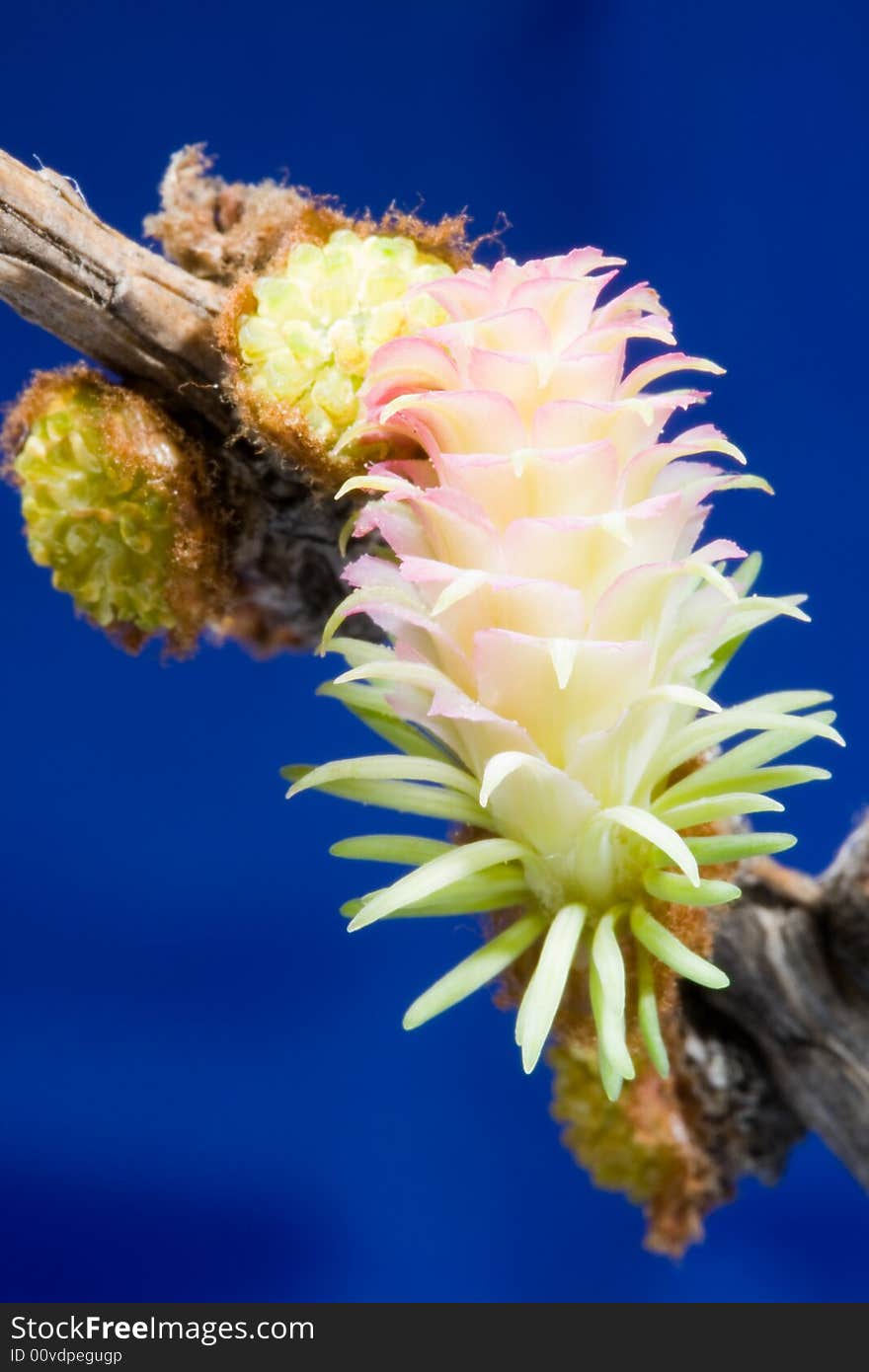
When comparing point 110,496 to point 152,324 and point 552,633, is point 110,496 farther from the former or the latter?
point 552,633

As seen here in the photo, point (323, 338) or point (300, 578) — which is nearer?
point (323, 338)

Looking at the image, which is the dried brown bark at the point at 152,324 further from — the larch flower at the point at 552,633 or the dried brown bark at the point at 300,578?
the larch flower at the point at 552,633

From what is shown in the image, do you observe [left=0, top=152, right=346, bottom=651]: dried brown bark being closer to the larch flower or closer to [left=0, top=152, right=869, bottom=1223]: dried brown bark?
[left=0, top=152, right=869, bottom=1223]: dried brown bark

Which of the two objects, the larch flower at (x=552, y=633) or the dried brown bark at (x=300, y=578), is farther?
the dried brown bark at (x=300, y=578)

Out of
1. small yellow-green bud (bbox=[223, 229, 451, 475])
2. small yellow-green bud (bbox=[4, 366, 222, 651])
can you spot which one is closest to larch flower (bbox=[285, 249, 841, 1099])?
small yellow-green bud (bbox=[223, 229, 451, 475])

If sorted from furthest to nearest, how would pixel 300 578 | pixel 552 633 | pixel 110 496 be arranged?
pixel 300 578 < pixel 110 496 < pixel 552 633

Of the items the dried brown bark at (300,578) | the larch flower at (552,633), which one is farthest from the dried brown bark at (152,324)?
the larch flower at (552,633)

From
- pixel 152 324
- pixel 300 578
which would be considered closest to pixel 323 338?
pixel 152 324
